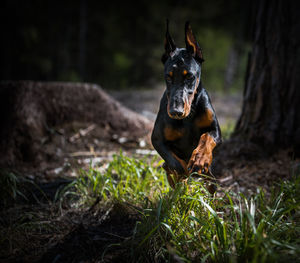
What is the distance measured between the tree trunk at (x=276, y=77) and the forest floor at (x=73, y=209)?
0.94 ft

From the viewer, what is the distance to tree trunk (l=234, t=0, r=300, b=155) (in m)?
2.93

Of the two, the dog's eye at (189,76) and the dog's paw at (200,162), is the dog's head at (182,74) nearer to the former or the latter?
the dog's eye at (189,76)

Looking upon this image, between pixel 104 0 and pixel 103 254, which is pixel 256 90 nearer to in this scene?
pixel 103 254

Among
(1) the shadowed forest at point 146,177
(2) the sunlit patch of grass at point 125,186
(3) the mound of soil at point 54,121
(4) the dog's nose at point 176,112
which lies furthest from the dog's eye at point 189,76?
(3) the mound of soil at point 54,121

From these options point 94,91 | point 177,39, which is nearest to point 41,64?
point 177,39

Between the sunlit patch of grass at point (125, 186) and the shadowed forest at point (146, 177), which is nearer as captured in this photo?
the shadowed forest at point (146, 177)

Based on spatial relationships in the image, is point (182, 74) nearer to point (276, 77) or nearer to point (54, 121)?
point (276, 77)

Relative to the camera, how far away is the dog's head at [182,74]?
52.7 inches

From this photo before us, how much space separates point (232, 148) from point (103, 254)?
239 cm

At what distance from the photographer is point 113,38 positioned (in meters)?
15.6

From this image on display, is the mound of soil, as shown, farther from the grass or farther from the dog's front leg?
the dog's front leg

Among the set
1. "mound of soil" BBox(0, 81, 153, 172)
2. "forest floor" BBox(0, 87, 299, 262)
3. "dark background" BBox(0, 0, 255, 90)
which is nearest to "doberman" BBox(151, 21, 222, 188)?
"forest floor" BBox(0, 87, 299, 262)

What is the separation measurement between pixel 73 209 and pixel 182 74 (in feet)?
5.69

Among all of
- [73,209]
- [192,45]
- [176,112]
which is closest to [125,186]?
[73,209]
